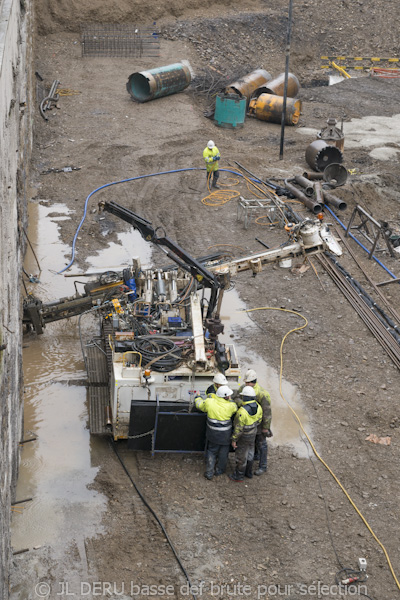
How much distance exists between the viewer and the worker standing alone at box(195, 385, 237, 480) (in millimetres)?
8875

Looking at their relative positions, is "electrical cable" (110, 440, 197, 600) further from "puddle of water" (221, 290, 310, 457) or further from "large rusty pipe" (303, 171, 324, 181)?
"large rusty pipe" (303, 171, 324, 181)

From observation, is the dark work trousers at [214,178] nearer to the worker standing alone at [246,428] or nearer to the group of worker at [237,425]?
the group of worker at [237,425]

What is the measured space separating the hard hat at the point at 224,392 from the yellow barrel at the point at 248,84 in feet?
57.3

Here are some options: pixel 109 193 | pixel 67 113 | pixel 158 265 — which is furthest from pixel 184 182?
pixel 67 113

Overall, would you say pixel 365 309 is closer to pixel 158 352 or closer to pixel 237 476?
pixel 237 476

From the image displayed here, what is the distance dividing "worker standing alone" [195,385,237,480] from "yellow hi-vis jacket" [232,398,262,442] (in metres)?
0.09

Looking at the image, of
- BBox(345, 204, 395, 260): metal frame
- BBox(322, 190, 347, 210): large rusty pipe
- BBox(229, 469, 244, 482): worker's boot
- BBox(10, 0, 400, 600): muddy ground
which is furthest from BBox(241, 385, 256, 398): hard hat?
BBox(322, 190, 347, 210): large rusty pipe

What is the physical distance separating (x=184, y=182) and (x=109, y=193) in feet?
7.27

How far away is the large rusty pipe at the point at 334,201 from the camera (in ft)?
56.4

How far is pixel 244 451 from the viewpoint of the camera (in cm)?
902

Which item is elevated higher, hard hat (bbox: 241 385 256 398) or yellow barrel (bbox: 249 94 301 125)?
hard hat (bbox: 241 385 256 398)

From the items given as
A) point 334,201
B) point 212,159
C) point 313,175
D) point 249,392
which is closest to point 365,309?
point 334,201

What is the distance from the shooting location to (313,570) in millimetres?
7984

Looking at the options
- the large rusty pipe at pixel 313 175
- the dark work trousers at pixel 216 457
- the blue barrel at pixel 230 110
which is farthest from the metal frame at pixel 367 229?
the blue barrel at pixel 230 110
